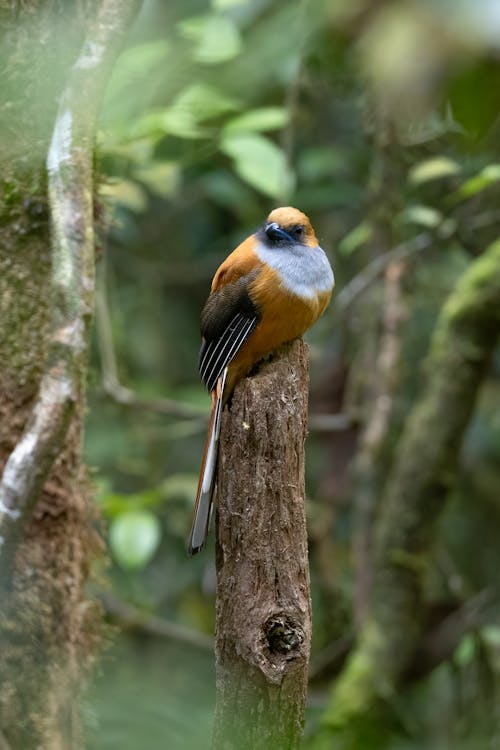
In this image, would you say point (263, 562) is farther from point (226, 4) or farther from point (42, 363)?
point (226, 4)

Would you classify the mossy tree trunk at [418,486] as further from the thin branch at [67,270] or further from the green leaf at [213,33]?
the thin branch at [67,270]

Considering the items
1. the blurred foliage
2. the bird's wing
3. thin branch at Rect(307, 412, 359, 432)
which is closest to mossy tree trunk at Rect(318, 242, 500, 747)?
the blurred foliage

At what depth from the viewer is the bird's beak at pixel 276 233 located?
111 inches

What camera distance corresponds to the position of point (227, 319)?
8.75 feet

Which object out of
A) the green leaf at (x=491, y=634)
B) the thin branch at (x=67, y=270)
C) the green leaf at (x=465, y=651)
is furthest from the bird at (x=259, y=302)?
the green leaf at (x=465, y=651)

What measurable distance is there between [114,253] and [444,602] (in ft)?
9.36

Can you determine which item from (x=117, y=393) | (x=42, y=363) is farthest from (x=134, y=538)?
(x=42, y=363)

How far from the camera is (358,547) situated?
485cm

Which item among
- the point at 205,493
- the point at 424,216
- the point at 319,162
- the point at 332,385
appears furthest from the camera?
the point at 332,385

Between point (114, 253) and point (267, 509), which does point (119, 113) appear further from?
point (114, 253)

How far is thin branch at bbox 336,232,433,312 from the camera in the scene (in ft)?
14.4

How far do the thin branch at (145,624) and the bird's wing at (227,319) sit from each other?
2217 mm

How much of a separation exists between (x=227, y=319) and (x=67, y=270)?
1.65ft

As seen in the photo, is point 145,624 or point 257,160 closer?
point 257,160
